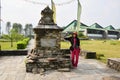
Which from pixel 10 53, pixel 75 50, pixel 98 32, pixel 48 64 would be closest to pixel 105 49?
pixel 10 53

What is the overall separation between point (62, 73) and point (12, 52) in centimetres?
1014

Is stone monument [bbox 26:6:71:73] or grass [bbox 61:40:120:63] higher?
stone monument [bbox 26:6:71:73]

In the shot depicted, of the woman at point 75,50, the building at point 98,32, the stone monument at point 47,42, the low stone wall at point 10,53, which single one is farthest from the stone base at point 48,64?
the building at point 98,32

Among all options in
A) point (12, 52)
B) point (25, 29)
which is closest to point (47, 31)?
point (12, 52)

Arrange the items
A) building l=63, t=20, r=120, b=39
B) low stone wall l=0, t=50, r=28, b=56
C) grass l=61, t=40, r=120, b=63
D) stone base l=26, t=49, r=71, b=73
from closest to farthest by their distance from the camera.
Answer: stone base l=26, t=49, r=71, b=73, grass l=61, t=40, r=120, b=63, low stone wall l=0, t=50, r=28, b=56, building l=63, t=20, r=120, b=39

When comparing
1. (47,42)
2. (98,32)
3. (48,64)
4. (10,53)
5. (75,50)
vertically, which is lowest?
(10,53)

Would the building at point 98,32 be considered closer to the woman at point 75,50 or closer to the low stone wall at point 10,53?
the low stone wall at point 10,53

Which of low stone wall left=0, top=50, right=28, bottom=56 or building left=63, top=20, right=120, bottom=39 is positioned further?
building left=63, top=20, right=120, bottom=39

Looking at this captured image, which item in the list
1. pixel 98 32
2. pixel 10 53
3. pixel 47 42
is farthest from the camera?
pixel 98 32

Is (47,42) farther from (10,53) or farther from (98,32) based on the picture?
(98,32)

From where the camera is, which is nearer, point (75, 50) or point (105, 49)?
point (75, 50)

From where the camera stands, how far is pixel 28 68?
11227 millimetres

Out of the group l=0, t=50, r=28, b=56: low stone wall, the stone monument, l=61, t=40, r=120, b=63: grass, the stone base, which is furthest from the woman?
l=0, t=50, r=28, b=56: low stone wall

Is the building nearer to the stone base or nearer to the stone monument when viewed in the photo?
the stone monument
